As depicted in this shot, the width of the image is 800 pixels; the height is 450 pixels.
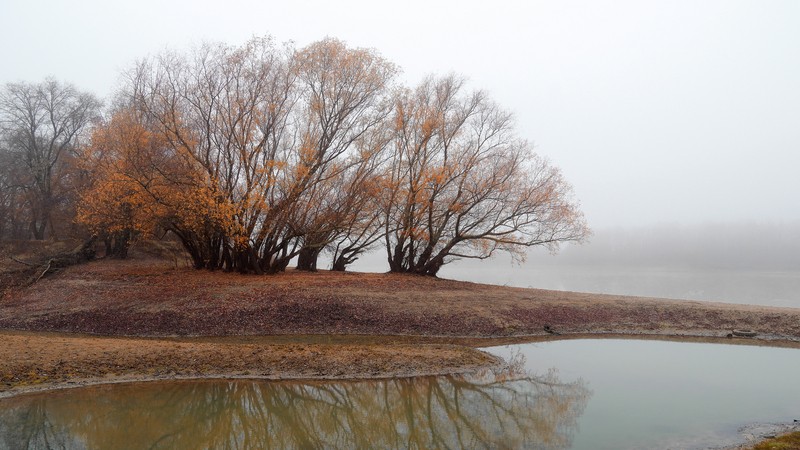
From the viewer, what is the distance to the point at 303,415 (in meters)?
10.8

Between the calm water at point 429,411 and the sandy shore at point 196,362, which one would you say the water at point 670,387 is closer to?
the calm water at point 429,411

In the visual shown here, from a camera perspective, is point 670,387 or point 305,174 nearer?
point 670,387

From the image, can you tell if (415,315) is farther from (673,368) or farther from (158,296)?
(158,296)

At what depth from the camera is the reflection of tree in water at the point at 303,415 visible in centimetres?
927

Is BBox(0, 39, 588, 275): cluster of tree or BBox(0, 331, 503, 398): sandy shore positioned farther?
BBox(0, 39, 588, 275): cluster of tree

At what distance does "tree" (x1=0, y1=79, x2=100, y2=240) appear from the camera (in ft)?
133

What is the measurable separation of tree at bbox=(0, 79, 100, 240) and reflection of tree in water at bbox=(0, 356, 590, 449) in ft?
119

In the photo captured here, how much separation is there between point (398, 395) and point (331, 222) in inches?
776

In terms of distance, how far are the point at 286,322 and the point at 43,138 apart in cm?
3806

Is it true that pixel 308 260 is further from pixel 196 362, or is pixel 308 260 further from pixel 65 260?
pixel 196 362

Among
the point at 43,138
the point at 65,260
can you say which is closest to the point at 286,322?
the point at 65,260

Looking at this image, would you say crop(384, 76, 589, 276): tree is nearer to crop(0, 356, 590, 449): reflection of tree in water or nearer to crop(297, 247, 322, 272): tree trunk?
crop(297, 247, 322, 272): tree trunk

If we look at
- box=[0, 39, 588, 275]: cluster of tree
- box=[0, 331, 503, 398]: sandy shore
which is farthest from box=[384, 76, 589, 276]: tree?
box=[0, 331, 503, 398]: sandy shore

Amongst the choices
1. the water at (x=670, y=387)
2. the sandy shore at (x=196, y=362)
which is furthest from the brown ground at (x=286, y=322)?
the water at (x=670, y=387)
